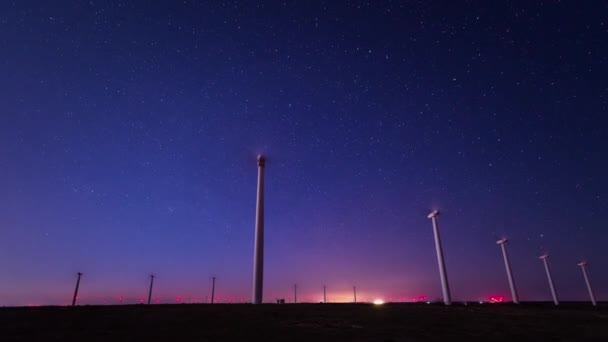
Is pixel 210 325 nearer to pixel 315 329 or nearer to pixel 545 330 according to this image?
pixel 315 329

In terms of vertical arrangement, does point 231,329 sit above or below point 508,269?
below

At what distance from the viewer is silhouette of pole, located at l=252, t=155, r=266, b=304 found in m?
44.8

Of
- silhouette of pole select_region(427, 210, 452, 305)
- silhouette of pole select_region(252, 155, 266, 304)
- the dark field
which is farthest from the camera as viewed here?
silhouette of pole select_region(427, 210, 452, 305)

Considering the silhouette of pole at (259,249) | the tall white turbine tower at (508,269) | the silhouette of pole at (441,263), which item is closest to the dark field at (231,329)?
the silhouette of pole at (259,249)

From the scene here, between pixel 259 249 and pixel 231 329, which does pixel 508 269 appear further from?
pixel 231 329

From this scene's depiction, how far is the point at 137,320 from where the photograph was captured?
1933 cm

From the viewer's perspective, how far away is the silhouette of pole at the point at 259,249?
4475 centimetres

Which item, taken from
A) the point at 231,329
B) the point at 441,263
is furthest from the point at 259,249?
the point at 441,263

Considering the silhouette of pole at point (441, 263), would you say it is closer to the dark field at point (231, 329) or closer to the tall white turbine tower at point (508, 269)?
the tall white turbine tower at point (508, 269)

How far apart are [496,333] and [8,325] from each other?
2561cm

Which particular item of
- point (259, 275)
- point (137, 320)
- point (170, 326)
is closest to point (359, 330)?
point (170, 326)

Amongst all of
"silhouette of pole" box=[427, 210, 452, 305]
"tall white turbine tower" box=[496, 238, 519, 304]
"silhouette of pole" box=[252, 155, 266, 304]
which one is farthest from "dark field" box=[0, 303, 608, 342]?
"tall white turbine tower" box=[496, 238, 519, 304]

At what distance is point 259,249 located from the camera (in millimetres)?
48625

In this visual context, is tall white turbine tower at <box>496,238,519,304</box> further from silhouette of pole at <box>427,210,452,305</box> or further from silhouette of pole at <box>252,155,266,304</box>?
silhouette of pole at <box>252,155,266,304</box>
